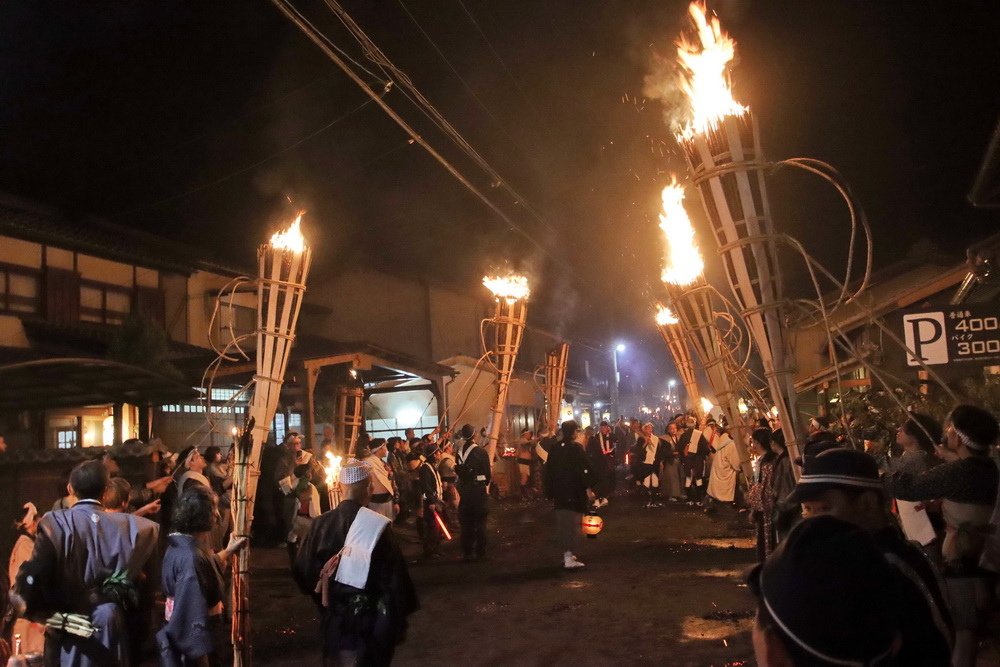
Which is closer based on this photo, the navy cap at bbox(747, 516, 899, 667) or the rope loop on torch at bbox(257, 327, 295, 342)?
the navy cap at bbox(747, 516, 899, 667)

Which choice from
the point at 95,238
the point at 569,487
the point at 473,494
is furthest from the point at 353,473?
the point at 95,238

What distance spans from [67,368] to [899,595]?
8289 mm

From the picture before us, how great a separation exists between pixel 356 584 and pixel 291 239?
3631 millimetres

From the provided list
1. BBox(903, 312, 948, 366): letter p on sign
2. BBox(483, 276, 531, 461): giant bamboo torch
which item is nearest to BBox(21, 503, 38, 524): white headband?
BBox(903, 312, 948, 366): letter p on sign

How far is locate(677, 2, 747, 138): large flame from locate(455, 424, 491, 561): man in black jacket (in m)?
7.76

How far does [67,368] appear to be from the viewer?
815 cm

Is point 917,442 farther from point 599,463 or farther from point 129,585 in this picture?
point 599,463

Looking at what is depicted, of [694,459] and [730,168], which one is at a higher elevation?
[730,168]

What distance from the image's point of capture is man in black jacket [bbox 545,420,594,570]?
1071 centimetres

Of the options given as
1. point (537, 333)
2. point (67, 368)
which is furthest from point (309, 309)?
point (67, 368)

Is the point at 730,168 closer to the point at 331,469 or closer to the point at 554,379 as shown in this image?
the point at 331,469

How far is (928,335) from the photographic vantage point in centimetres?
817

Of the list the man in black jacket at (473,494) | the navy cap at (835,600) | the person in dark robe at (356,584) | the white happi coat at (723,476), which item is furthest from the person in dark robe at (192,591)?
the white happi coat at (723,476)

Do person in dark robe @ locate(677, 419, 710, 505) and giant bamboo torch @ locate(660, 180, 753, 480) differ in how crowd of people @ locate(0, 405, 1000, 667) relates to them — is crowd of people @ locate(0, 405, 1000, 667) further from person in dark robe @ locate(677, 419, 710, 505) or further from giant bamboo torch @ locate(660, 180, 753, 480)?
person in dark robe @ locate(677, 419, 710, 505)
